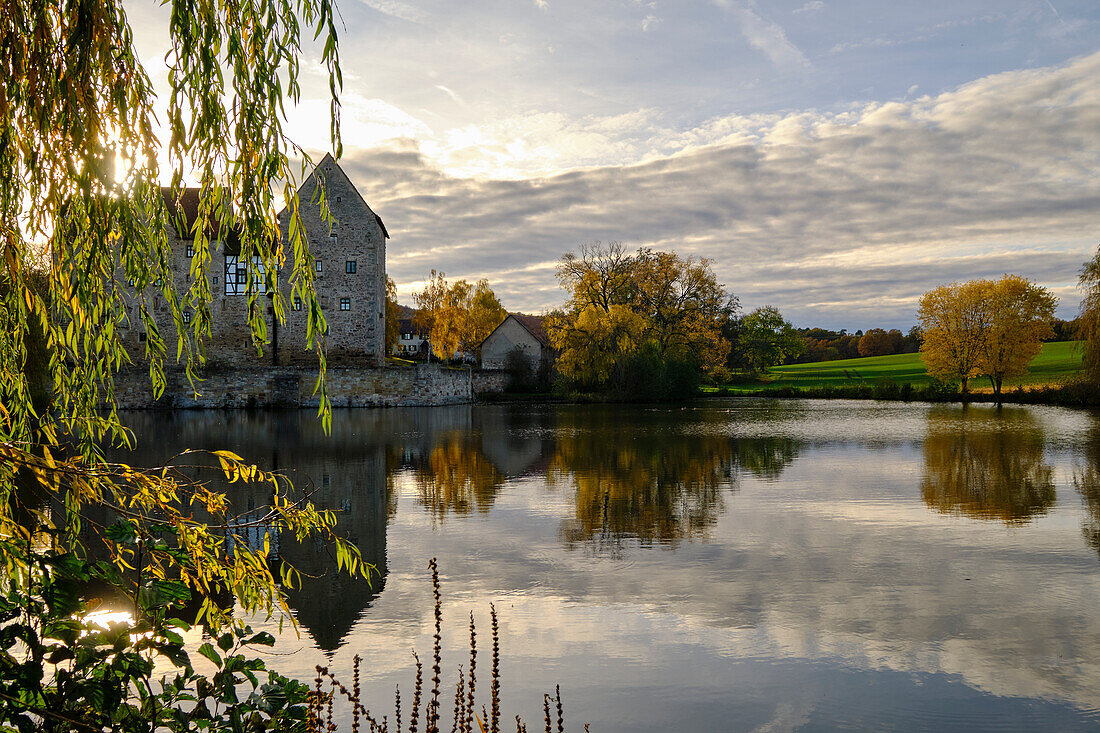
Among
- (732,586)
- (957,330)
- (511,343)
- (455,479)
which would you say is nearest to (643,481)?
(455,479)

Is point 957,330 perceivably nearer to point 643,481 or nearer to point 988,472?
point 988,472

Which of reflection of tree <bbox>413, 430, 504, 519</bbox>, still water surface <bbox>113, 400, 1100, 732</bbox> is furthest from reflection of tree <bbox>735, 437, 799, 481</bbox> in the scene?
reflection of tree <bbox>413, 430, 504, 519</bbox>

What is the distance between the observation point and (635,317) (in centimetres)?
4569

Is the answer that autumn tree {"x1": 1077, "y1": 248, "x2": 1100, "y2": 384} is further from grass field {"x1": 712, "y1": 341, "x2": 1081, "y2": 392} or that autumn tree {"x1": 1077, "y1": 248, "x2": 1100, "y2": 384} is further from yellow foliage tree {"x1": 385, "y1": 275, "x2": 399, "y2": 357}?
yellow foliage tree {"x1": 385, "y1": 275, "x2": 399, "y2": 357}

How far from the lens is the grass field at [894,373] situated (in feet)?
168

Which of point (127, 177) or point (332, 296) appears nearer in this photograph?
point (127, 177)

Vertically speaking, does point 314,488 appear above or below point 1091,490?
above

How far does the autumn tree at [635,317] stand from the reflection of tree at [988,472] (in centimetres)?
2067

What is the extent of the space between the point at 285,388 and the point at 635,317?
2076cm

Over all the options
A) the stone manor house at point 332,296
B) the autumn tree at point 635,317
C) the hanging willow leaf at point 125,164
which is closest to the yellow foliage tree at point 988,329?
the autumn tree at point 635,317

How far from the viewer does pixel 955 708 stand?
451cm

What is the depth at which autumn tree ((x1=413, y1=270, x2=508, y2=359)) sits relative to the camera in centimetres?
6550

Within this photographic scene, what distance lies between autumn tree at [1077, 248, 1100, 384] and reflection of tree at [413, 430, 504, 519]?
30.1 meters

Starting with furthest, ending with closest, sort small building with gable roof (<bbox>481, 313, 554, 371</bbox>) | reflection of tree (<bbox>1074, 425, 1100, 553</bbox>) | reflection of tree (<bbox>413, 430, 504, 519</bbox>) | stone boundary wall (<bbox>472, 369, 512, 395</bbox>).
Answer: small building with gable roof (<bbox>481, 313, 554, 371</bbox>), stone boundary wall (<bbox>472, 369, 512, 395</bbox>), reflection of tree (<bbox>413, 430, 504, 519</bbox>), reflection of tree (<bbox>1074, 425, 1100, 553</bbox>)
